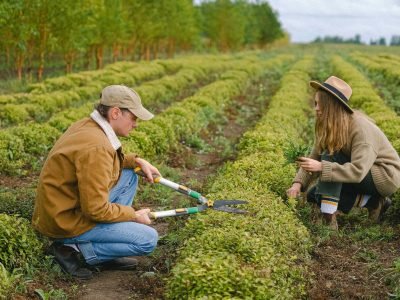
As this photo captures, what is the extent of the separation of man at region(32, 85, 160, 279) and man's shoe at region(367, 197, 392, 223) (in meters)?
2.77

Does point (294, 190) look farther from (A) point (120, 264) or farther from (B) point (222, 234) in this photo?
(A) point (120, 264)

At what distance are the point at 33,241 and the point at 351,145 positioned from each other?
3.40 meters

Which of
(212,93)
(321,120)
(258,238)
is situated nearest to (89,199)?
(258,238)

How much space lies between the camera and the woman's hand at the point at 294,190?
591 centimetres

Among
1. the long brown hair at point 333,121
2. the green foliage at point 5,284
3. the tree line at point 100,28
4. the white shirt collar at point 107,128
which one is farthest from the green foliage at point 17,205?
the tree line at point 100,28

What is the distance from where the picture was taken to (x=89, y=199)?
429 centimetres

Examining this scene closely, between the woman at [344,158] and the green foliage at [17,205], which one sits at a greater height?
the woman at [344,158]

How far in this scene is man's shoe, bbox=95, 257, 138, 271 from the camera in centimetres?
502

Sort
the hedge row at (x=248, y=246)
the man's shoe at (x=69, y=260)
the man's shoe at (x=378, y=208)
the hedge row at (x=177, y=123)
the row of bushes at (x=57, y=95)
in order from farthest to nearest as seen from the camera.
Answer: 1. the row of bushes at (x=57, y=95)
2. the hedge row at (x=177, y=123)
3. the man's shoe at (x=378, y=208)
4. the man's shoe at (x=69, y=260)
5. the hedge row at (x=248, y=246)

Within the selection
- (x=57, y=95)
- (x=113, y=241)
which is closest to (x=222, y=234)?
(x=113, y=241)

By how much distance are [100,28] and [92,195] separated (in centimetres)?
2636

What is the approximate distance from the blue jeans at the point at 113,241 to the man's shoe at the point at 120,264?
7.4 inches

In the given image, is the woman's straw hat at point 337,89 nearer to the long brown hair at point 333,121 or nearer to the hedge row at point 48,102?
the long brown hair at point 333,121

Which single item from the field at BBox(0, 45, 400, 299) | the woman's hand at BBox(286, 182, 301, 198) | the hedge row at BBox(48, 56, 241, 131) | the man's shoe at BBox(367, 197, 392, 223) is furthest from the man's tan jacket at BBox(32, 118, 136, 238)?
the hedge row at BBox(48, 56, 241, 131)
